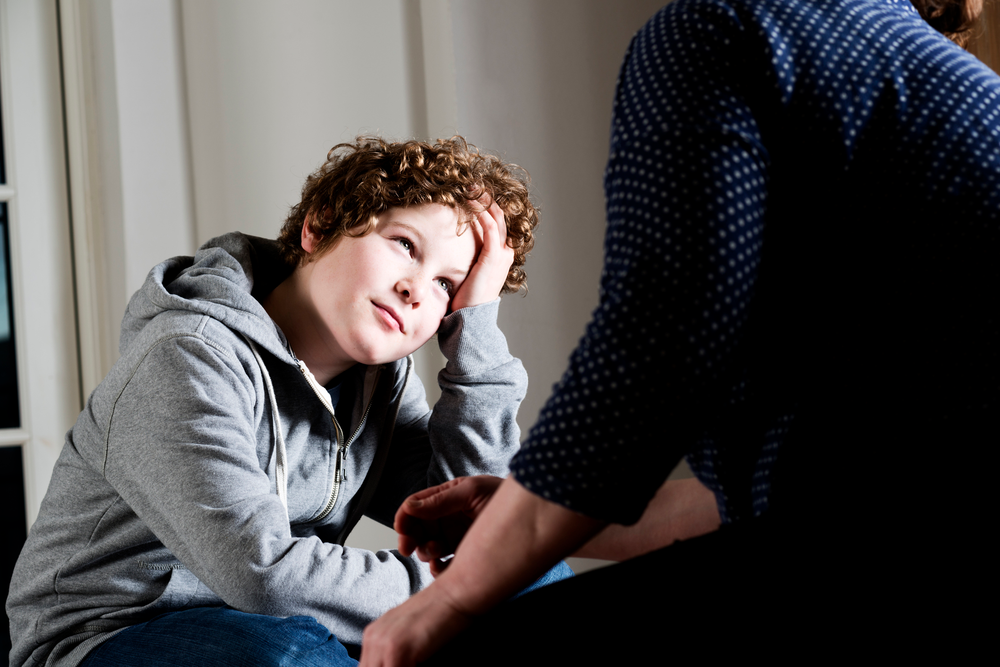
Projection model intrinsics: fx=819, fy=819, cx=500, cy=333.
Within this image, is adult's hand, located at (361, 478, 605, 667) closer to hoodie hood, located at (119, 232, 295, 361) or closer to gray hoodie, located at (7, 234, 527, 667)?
gray hoodie, located at (7, 234, 527, 667)

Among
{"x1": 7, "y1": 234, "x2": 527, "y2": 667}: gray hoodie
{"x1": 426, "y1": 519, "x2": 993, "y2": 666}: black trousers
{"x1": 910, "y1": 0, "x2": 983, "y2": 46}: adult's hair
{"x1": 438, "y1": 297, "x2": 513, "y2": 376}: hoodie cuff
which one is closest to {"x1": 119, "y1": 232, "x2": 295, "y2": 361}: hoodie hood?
{"x1": 7, "y1": 234, "x2": 527, "y2": 667}: gray hoodie

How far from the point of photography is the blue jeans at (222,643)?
802mm

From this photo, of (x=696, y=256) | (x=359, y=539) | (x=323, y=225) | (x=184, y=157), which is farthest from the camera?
(x=359, y=539)

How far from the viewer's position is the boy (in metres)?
0.83

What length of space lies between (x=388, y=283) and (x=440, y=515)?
371 millimetres

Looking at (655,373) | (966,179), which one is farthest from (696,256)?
(966,179)

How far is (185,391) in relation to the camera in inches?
33.9

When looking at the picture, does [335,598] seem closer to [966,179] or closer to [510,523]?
[510,523]

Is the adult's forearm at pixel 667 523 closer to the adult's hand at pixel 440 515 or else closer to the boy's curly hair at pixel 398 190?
the adult's hand at pixel 440 515

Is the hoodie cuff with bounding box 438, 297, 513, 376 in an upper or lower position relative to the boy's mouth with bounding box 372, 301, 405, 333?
lower

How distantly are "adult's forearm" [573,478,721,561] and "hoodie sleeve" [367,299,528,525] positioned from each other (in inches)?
9.2

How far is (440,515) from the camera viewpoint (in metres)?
0.76

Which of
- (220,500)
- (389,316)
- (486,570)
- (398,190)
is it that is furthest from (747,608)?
(398,190)

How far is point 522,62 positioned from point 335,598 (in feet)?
4.18
